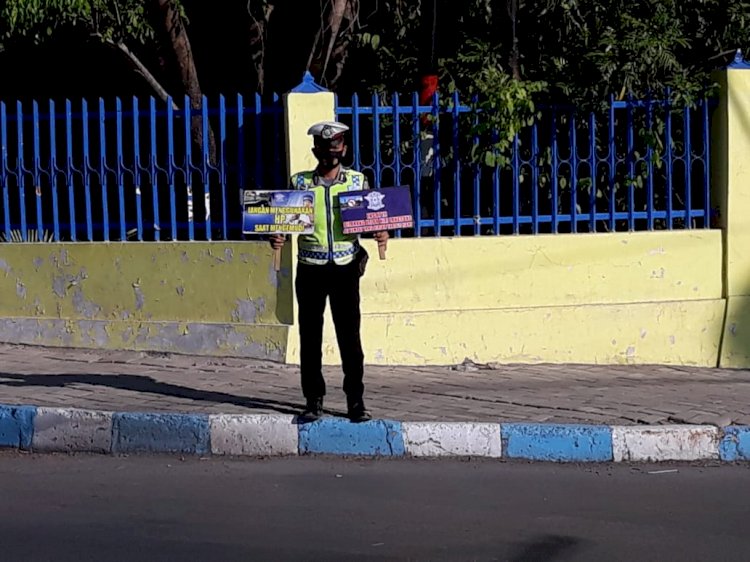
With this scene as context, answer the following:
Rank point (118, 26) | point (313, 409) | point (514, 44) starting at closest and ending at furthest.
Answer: point (313, 409) < point (514, 44) < point (118, 26)

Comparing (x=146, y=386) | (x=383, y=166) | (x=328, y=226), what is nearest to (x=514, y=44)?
(x=383, y=166)

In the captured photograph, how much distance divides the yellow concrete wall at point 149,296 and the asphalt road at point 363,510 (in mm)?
2189

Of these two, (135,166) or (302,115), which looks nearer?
(302,115)

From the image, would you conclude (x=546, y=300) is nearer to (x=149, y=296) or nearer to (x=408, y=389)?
(x=408, y=389)

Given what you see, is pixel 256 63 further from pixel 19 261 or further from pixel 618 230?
pixel 618 230

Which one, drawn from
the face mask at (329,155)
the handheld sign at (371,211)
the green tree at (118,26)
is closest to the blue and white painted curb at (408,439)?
the handheld sign at (371,211)

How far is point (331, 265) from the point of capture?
6.12 meters

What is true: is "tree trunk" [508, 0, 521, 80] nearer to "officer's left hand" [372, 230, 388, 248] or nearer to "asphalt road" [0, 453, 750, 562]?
"officer's left hand" [372, 230, 388, 248]

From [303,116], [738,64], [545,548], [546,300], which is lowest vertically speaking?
[545,548]

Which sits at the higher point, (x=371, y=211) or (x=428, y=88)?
(x=428, y=88)

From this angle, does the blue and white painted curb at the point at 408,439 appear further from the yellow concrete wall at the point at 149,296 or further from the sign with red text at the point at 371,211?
the yellow concrete wall at the point at 149,296

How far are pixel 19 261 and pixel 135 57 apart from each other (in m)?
2.32

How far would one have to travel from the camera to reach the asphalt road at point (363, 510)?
4.54 m

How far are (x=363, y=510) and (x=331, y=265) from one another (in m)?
1.47
